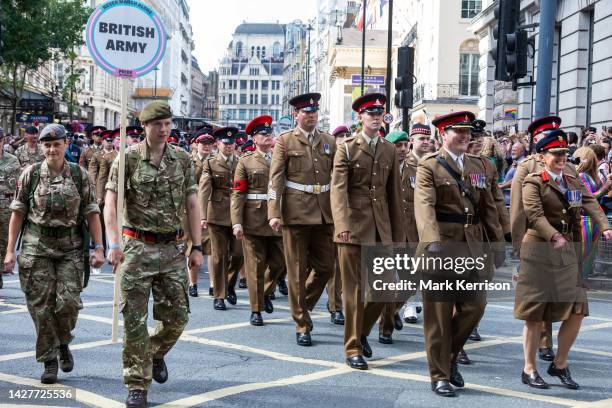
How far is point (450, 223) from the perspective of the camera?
7180 millimetres

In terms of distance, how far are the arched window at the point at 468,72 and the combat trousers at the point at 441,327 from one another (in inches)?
1644

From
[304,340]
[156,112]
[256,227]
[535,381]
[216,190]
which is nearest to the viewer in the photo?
[156,112]

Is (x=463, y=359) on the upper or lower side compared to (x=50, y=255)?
lower

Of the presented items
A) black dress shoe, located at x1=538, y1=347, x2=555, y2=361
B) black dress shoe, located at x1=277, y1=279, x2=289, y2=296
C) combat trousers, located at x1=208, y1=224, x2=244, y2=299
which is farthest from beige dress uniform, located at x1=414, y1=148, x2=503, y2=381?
black dress shoe, located at x1=277, y1=279, x2=289, y2=296

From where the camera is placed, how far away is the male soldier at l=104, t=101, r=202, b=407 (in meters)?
6.54

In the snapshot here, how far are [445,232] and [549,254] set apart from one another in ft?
2.99

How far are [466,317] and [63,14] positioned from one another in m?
35.2

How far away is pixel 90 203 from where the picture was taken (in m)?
7.40

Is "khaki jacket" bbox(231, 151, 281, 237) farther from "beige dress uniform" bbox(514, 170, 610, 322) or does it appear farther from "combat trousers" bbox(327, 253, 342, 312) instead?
"beige dress uniform" bbox(514, 170, 610, 322)

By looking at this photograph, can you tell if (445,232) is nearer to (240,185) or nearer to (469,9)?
(240,185)

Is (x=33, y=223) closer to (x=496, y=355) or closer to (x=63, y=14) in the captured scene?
(x=496, y=355)

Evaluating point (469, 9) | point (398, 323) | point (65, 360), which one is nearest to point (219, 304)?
point (398, 323)

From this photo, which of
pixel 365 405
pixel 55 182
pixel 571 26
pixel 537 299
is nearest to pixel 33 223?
pixel 55 182

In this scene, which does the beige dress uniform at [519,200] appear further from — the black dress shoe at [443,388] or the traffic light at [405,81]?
the traffic light at [405,81]
